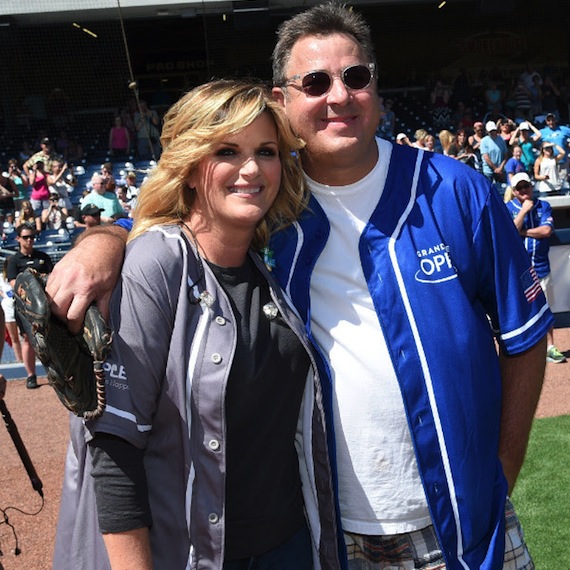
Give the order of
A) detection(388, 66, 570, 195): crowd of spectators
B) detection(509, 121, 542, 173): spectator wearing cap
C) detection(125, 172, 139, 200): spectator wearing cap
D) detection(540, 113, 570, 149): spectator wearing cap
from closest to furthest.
Result: detection(125, 172, 139, 200): spectator wearing cap
detection(388, 66, 570, 195): crowd of spectators
detection(509, 121, 542, 173): spectator wearing cap
detection(540, 113, 570, 149): spectator wearing cap

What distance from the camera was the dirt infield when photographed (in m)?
4.68

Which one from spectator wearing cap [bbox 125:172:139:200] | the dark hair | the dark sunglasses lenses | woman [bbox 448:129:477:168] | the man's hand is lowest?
woman [bbox 448:129:477:168]

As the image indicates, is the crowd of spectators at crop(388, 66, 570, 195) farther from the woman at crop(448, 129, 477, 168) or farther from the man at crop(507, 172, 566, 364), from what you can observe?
the man at crop(507, 172, 566, 364)

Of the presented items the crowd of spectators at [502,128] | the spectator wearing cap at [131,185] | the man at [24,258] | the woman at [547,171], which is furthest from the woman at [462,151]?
the man at [24,258]

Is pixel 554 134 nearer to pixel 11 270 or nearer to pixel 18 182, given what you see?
pixel 18 182

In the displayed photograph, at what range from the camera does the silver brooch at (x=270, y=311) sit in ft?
6.38

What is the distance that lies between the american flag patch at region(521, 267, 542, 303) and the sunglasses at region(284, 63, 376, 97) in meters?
0.63

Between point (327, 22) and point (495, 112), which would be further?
point (495, 112)

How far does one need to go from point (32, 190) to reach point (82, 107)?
560 cm

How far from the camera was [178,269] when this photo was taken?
6.04 ft

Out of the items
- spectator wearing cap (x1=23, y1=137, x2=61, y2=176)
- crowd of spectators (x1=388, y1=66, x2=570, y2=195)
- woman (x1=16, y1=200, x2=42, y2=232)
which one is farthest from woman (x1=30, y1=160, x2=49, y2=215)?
crowd of spectators (x1=388, y1=66, x2=570, y2=195)

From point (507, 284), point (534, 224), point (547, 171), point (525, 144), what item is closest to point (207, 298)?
point (507, 284)

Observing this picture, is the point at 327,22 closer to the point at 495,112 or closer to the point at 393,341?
the point at 393,341

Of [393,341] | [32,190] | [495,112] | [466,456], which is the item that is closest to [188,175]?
[393,341]
